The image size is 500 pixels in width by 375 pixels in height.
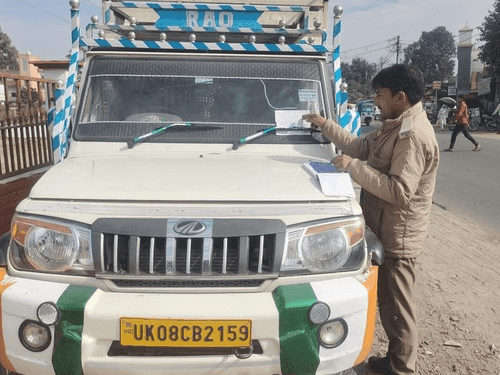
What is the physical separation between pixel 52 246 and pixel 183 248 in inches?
25.0

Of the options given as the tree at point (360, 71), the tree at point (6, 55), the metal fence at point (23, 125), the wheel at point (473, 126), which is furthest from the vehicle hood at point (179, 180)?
the tree at point (360, 71)

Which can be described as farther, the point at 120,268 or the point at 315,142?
the point at 315,142

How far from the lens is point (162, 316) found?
2.23m

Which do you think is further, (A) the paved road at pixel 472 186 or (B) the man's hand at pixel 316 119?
(A) the paved road at pixel 472 186

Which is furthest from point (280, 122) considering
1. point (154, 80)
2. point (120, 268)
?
point (120, 268)

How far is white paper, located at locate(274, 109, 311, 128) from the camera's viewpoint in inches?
140

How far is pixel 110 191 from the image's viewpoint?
251cm

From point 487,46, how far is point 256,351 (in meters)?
33.1

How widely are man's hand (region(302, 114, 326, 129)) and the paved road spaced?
4531mm

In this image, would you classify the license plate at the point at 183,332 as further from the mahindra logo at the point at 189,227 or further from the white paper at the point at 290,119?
the white paper at the point at 290,119

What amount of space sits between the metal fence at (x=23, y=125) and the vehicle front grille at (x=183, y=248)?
306 centimetres

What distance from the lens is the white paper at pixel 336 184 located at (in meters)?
2.61

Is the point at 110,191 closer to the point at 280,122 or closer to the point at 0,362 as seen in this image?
the point at 0,362

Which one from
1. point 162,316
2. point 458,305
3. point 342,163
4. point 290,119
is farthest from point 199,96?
point 458,305
